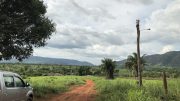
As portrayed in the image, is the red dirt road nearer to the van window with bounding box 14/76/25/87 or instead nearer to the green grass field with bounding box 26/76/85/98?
the green grass field with bounding box 26/76/85/98

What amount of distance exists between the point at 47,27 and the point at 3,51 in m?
4.09

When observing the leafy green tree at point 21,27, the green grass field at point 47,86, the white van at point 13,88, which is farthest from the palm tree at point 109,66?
the white van at point 13,88

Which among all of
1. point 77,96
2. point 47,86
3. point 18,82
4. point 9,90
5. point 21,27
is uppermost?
point 21,27

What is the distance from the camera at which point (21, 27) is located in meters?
27.7

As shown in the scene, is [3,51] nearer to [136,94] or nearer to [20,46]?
[20,46]

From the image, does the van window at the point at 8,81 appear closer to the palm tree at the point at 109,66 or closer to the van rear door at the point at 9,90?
the van rear door at the point at 9,90

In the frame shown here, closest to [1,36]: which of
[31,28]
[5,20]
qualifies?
[5,20]

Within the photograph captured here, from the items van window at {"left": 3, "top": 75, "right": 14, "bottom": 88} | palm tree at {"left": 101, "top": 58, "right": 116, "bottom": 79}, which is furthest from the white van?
palm tree at {"left": 101, "top": 58, "right": 116, "bottom": 79}

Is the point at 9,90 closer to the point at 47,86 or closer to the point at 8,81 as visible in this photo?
the point at 8,81

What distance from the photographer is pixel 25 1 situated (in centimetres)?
2778

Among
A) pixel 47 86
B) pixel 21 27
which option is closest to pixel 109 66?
pixel 47 86

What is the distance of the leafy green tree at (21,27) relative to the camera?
26.9 meters

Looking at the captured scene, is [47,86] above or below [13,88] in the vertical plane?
below

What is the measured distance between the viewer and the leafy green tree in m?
26.9
